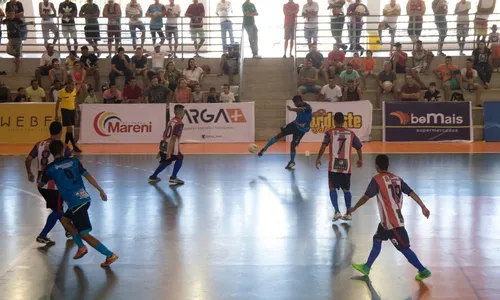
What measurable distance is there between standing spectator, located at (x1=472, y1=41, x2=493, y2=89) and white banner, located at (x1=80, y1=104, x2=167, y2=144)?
1142 centimetres

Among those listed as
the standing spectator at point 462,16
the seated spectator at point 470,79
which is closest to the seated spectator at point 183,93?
the seated spectator at point 470,79

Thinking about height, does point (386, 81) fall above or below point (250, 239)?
above

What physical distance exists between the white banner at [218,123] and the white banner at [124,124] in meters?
0.73

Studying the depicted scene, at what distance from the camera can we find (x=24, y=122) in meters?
23.6

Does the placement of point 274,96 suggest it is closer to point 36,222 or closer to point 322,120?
point 322,120

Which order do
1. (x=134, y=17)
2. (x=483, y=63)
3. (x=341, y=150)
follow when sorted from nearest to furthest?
1. (x=341, y=150)
2. (x=483, y=63)
3. (x=134, y=17)

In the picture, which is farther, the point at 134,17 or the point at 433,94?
the point at 134,17

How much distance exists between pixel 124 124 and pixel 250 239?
14.0 m

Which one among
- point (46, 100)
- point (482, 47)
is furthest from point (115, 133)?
point (482, 47)

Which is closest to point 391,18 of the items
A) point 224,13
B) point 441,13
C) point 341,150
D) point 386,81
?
point 441,13

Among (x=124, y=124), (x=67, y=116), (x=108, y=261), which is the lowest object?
(x=108, y=261)

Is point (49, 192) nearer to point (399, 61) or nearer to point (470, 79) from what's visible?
point (399, 61)

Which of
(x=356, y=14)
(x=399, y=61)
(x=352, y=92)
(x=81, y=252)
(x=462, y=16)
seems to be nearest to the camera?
(x=81, y=252)

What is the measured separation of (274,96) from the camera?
85.9 feet
